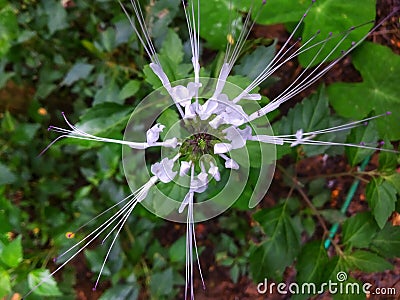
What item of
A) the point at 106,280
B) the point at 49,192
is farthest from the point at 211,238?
the point at 49,192

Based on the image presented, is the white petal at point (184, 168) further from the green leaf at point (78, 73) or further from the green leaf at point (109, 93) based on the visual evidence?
the green leaf at point (78, 73)

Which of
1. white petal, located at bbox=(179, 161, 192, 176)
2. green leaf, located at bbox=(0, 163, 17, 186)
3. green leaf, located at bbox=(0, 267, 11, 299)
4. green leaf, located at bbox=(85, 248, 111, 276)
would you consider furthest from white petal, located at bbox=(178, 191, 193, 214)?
green leaf, located at bbox=(0, 163, 17, 186)

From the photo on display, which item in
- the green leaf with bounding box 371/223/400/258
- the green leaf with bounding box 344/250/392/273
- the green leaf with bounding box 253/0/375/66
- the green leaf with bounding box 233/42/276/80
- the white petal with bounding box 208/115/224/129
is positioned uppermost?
the green leaf with bounding box 253/0/375/66

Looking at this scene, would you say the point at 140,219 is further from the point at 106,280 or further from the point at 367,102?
the point at 367,102

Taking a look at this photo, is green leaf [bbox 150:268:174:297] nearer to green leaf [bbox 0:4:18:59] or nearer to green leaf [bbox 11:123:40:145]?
green leaf [bbox 11:123:40:145]

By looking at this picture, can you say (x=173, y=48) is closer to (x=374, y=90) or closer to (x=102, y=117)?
(x=102, y=117)

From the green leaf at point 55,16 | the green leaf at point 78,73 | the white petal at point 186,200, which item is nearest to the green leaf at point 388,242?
the white petal at point 186,200
